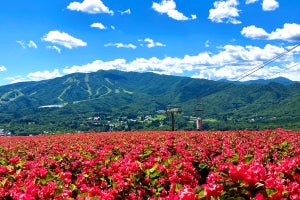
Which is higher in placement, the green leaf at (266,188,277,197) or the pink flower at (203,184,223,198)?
the pink flower at (203,184,223,198)

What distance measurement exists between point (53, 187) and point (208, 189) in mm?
3082

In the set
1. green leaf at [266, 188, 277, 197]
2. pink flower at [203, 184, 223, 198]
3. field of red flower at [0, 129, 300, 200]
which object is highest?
pink flower at [203, 184, 223, 198]

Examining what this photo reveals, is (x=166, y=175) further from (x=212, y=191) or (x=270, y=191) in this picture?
(x=270, y=191)

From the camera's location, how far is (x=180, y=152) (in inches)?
480

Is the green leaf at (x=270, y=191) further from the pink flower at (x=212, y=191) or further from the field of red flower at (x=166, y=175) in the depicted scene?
the pink flower at (x=212, y=191)

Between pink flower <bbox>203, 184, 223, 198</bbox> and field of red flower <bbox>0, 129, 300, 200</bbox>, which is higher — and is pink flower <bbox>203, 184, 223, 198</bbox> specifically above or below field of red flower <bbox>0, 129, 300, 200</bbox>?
above

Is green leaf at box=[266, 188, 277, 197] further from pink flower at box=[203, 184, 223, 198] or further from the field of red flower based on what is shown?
pink flower at box=[203, 184, 223, 198]

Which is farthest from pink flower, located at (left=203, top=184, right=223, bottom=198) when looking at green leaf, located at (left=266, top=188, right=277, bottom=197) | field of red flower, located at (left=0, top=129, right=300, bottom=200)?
green leaf, located at (left=266, top=188, right=277, bottom=197)

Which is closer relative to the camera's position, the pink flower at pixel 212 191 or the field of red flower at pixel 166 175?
the pink flower at pixel 212 191

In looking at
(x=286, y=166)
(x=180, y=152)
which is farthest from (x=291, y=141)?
(x=286, y=166)

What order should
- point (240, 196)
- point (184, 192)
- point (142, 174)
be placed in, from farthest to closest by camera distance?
point (142, 174)
point (240, 196)
point (184, 192)

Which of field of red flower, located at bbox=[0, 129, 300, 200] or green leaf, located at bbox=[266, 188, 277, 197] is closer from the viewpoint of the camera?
green leaf, located at bbox=[266, 188, 277, 197]

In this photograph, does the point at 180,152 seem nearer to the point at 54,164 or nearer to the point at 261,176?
the point at 54,164

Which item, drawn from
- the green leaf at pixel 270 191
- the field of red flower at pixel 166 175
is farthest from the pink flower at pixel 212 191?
the green leaf at pixel 270 191
